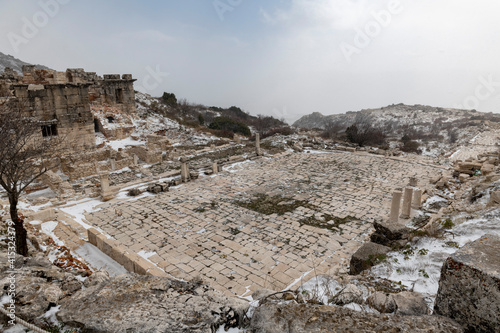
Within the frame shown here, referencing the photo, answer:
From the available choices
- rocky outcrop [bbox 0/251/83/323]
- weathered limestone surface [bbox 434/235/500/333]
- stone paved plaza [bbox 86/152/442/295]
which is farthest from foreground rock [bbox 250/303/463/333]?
stone paved plaza [bbox 86/152/442/295]

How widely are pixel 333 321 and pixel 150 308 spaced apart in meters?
1.92

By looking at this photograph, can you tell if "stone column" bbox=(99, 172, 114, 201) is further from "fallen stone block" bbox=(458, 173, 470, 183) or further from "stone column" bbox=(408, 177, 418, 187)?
"fallen stone block" bbox=(458, 173, 470, 183)

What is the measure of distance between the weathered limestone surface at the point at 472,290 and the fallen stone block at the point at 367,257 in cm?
283

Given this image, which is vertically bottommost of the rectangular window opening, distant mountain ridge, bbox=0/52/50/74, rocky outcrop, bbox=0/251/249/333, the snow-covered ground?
the snow-covered ground

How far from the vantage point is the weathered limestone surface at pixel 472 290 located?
8.05ft

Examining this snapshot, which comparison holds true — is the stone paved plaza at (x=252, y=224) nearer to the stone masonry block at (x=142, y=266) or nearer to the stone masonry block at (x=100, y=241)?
the stone masonry block at (x=142, y=266)

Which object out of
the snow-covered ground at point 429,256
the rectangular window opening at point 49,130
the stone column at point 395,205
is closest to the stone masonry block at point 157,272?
the snow-covered ground at point 429,256

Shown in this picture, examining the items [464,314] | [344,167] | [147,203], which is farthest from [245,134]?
[464,314]

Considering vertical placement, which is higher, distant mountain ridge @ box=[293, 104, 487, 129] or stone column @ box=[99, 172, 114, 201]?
distant mountain ridge @ box=[293, 104, 487, 129]

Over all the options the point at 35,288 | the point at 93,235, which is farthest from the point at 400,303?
the point at 93,235

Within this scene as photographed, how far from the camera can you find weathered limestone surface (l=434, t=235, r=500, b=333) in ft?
8.05

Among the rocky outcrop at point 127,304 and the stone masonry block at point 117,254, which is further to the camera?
the stone masonry block at point 117,254

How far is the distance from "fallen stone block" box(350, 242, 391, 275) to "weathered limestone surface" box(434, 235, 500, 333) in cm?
283

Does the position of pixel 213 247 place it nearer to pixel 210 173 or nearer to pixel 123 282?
pixel 123 282
